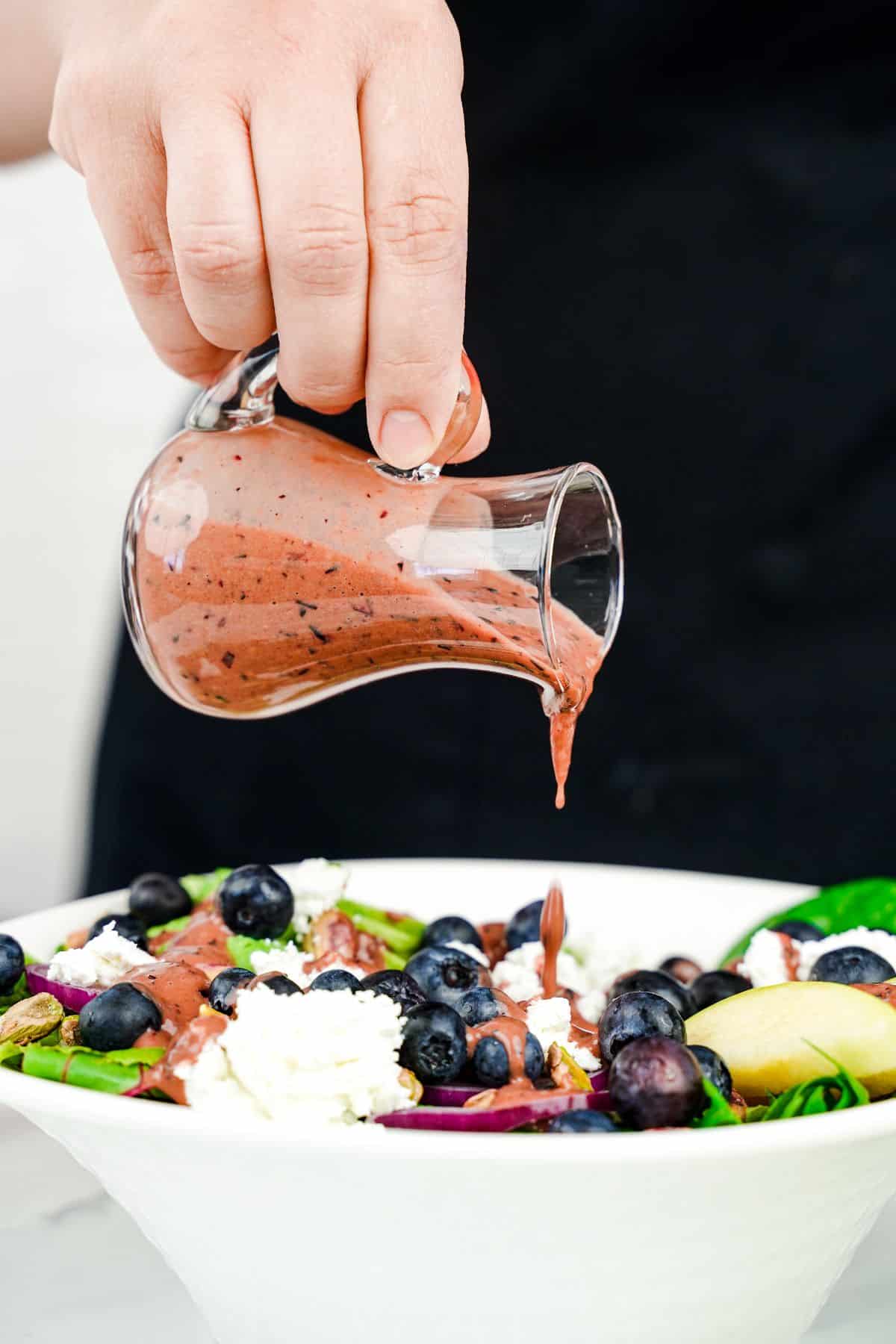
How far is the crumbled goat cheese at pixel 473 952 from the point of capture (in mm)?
1587

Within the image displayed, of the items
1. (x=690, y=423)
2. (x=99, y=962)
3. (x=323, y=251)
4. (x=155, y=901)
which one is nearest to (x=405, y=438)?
(x=323, y=251)

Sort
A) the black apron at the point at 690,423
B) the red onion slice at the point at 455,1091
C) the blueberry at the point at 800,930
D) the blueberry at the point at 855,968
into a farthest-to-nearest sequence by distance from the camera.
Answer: the black apron at the point at 690,423, the blueberry at the point at 800,930, the blueberry at the point at 855,968, the red onion slice at the point at 455,1091

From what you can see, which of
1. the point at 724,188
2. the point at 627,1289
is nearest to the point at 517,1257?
the point at 627,1289

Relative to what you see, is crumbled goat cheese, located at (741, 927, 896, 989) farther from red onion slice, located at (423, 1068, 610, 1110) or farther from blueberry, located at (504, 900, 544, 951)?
red onion slice, located at (423, 1068, 610, 1110)

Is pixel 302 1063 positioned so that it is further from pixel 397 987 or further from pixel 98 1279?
pixel 98 1279

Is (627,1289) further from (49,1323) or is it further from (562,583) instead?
(562,583)

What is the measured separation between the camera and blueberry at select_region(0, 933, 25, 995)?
147 cm

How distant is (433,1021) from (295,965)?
0.30 metres

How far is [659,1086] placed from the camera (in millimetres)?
1071

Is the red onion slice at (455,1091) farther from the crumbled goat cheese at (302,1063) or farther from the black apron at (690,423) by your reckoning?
the black apron at (690,423)

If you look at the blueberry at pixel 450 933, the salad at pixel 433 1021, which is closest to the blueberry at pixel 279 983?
the salad at pixel 433 1021

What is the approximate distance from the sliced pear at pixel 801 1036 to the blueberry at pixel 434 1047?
25 centimetres

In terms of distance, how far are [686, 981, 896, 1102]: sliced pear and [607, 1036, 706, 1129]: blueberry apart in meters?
0.17

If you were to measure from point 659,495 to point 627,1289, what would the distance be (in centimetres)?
144
